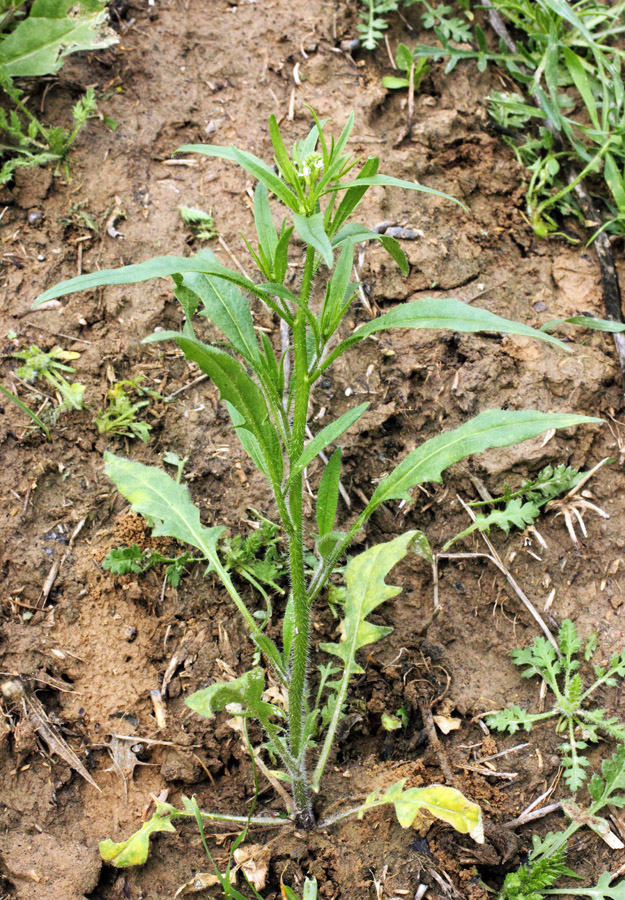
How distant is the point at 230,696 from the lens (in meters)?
1.90

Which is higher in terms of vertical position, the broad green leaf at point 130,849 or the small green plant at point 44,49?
the small green plant at point 44,49

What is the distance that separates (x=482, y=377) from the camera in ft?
9.98

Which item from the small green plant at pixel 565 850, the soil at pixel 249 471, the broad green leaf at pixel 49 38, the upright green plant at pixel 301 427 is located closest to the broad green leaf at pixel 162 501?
the upright green plant at pixel 301 427

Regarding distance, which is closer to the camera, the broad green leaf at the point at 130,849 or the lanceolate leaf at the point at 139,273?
the lanceolate leaf at the point at 139,273

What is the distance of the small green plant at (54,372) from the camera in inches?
114

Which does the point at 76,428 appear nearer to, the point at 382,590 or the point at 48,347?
the point at 48,347

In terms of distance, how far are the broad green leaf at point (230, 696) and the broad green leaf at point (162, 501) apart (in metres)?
0.59

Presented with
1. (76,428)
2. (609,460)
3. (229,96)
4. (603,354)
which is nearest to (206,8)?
(229,96)

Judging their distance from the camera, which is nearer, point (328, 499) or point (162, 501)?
point (328, 499)

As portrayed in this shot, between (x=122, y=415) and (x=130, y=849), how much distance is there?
60.9 inches

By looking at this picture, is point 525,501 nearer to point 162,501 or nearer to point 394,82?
point 162,501

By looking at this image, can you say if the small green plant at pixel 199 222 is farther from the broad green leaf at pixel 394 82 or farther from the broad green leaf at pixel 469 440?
the broad green leaf at pixel 469 440

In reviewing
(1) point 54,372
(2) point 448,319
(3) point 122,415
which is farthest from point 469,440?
(1) point 54,372

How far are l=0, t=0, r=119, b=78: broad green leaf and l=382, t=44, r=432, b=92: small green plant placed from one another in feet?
4.48
